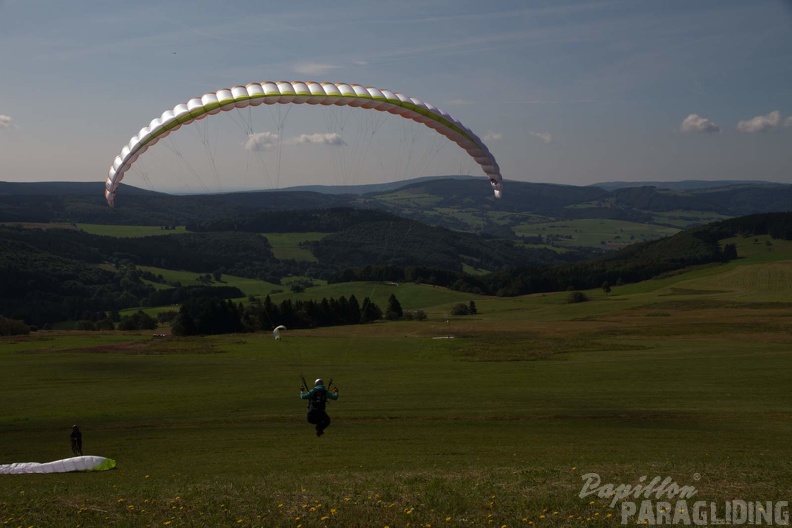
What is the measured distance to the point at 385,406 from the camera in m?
28.8

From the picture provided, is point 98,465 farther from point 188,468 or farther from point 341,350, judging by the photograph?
point 341,350

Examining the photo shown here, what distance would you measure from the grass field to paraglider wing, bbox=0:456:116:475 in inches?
21.0

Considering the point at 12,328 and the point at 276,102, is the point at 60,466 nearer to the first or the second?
the point at 276,102

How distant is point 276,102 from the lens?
18.7 m

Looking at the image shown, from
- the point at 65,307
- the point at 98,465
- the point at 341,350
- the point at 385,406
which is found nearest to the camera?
the point at 98,465

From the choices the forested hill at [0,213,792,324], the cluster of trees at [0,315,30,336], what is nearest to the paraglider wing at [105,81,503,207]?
the cluster of trees at [0,315,30,336]

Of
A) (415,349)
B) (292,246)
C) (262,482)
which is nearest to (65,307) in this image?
(292,246)

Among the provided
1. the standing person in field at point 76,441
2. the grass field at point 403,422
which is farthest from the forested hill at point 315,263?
the standing person in field at point 76,441

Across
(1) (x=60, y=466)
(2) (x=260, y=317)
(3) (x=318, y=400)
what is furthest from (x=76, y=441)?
(2) (x=260, y=317)

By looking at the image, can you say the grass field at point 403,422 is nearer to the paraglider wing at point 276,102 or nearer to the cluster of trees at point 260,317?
the cluster of trees at point 260,317

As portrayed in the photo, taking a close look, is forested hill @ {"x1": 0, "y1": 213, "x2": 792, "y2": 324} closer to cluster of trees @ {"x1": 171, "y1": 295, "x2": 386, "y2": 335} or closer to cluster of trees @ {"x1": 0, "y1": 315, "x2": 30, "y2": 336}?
cluster of trees @ {"x1": 171, "y1": 295, "x2": 386, "y2": 335}

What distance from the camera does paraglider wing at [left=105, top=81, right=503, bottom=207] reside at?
61.0 feet

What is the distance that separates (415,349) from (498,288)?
71.6m

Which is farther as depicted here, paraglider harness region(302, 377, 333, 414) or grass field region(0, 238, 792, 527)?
paraglider harness region(302, 377, 333, 414)
